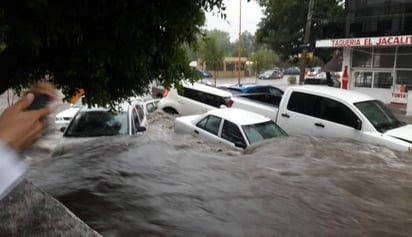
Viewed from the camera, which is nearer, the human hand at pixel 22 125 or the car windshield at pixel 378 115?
the human hand at pixel 22 125

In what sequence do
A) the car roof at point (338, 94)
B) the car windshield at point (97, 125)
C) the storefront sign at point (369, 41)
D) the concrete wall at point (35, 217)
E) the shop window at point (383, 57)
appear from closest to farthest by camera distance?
1. the concrete wall at point (35, 217)
2. the car windshield at point (97, 125)
3. the car roof at point (338, 94)
4. the storefront sign at point (369, 41)
5. the shop window at point (383, 57)

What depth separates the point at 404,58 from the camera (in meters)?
20.8

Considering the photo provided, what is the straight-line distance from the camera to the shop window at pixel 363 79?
2246 cm

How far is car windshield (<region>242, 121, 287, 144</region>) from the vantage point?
9.04 m

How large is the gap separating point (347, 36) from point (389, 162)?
56.4 ft

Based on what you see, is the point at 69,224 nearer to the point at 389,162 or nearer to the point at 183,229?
the point at 183,229

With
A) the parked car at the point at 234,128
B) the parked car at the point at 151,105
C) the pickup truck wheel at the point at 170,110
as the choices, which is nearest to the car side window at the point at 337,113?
the parked car at the point at 234,128

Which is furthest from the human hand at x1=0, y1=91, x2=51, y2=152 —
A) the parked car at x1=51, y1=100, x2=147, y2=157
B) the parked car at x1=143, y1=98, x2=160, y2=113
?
the parked car at x1=143, y1=98, x2=160, y2=113

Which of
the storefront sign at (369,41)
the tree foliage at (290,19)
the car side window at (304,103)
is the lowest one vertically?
the car side window at (304,103)

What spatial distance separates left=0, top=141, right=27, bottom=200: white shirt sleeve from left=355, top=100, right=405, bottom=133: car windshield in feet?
27.8

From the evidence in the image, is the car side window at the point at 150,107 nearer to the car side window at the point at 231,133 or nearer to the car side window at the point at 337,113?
the car side window at the point at 231,133

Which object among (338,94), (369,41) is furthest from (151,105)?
(369,41)

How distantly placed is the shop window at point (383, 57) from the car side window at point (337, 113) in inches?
526

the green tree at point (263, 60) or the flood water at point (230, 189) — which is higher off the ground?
the green tree at point (263, 60)
